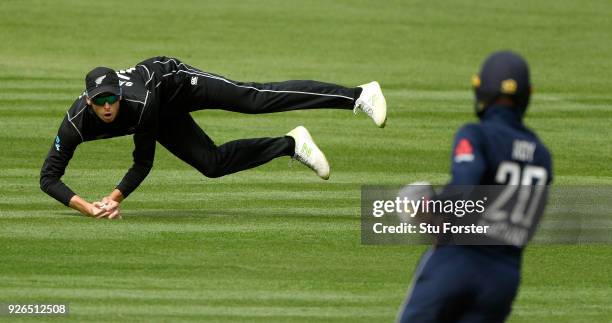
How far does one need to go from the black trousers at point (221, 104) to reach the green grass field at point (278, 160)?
0.55 metres

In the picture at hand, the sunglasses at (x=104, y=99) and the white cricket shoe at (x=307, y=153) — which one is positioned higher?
the sunglasses at (x=104, y=99)

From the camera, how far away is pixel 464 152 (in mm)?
6840

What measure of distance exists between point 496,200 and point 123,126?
19.1 feet

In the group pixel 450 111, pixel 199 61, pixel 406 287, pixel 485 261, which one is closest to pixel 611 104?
pixel 450 111

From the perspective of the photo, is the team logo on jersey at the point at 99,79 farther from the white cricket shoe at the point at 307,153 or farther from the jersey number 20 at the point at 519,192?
the jersey number 20 at the point at 519,192

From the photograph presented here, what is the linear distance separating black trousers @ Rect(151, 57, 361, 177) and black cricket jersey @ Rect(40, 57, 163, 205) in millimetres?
310

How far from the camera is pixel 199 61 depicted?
2511 cm

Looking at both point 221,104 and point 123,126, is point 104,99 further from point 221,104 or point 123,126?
point 221,104

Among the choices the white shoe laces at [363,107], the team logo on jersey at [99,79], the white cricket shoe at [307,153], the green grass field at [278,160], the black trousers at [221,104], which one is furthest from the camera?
the white shoe laces at [363,107]

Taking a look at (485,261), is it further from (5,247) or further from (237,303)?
(5,247)

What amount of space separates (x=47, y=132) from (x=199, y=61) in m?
7.29

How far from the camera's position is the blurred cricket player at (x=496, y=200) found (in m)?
6.91

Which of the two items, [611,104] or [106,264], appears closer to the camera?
[106,264]

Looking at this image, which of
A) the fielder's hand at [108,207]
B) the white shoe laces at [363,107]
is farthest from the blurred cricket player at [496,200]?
the white shoe laces at [363,107]
